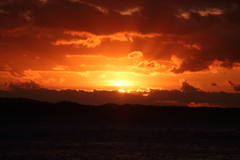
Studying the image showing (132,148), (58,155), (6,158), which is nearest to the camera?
(6,158)

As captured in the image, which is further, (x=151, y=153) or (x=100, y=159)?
(x=151, y=153)

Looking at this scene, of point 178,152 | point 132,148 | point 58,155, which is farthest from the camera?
point 132,148

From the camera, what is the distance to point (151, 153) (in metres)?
65.2

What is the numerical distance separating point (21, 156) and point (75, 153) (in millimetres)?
10080

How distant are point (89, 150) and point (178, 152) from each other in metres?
18.3

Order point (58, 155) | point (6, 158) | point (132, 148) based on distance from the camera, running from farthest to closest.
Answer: point (132, 148) → point (58, 155) → point (6, 158)

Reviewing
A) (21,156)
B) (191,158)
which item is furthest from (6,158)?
(191,158)

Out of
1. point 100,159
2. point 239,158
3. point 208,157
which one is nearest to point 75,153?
point 100,159

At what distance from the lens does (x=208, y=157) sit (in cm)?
6153

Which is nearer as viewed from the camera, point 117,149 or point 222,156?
point 222,156

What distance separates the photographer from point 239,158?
199ft

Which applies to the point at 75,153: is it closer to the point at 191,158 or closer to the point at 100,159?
the point at 100,159

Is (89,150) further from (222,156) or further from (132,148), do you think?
(222,156)

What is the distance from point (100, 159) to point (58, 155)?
8.83 meters
